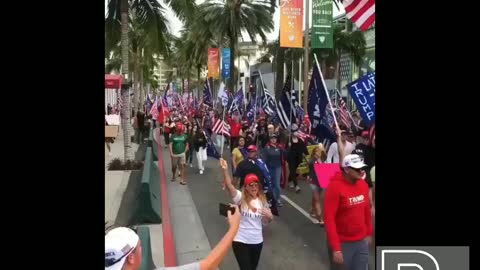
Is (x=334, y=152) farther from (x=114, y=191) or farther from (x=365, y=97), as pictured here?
(x=114, y=191)

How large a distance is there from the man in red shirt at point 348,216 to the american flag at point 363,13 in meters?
4.10

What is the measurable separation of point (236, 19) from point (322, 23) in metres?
12.6

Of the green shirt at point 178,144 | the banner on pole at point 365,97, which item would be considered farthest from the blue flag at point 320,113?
the green shirt at point 178,144

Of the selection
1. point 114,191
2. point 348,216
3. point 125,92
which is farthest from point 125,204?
point 348,216

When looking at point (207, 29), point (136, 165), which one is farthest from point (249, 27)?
point (136, 165)

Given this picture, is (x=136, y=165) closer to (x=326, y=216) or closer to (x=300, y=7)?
(x=300, y=7)

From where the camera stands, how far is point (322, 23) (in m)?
19.2

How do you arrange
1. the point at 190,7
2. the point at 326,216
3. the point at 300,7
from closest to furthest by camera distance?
the point at 326,216 < the point at 190,7 < the point at 300,7

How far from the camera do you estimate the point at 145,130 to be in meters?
28.1

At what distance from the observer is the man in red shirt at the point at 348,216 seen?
Answer: 5.18 metres

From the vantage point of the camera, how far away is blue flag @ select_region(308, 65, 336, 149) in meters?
10.5

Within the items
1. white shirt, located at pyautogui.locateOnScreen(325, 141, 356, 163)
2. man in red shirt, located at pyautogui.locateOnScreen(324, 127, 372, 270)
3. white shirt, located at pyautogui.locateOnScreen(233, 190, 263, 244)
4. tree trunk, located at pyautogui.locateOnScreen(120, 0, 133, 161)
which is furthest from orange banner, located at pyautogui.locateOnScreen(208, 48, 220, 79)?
man in red shirt, located at pyautogui.locateOnScreen(324, 127, 372, 270)
